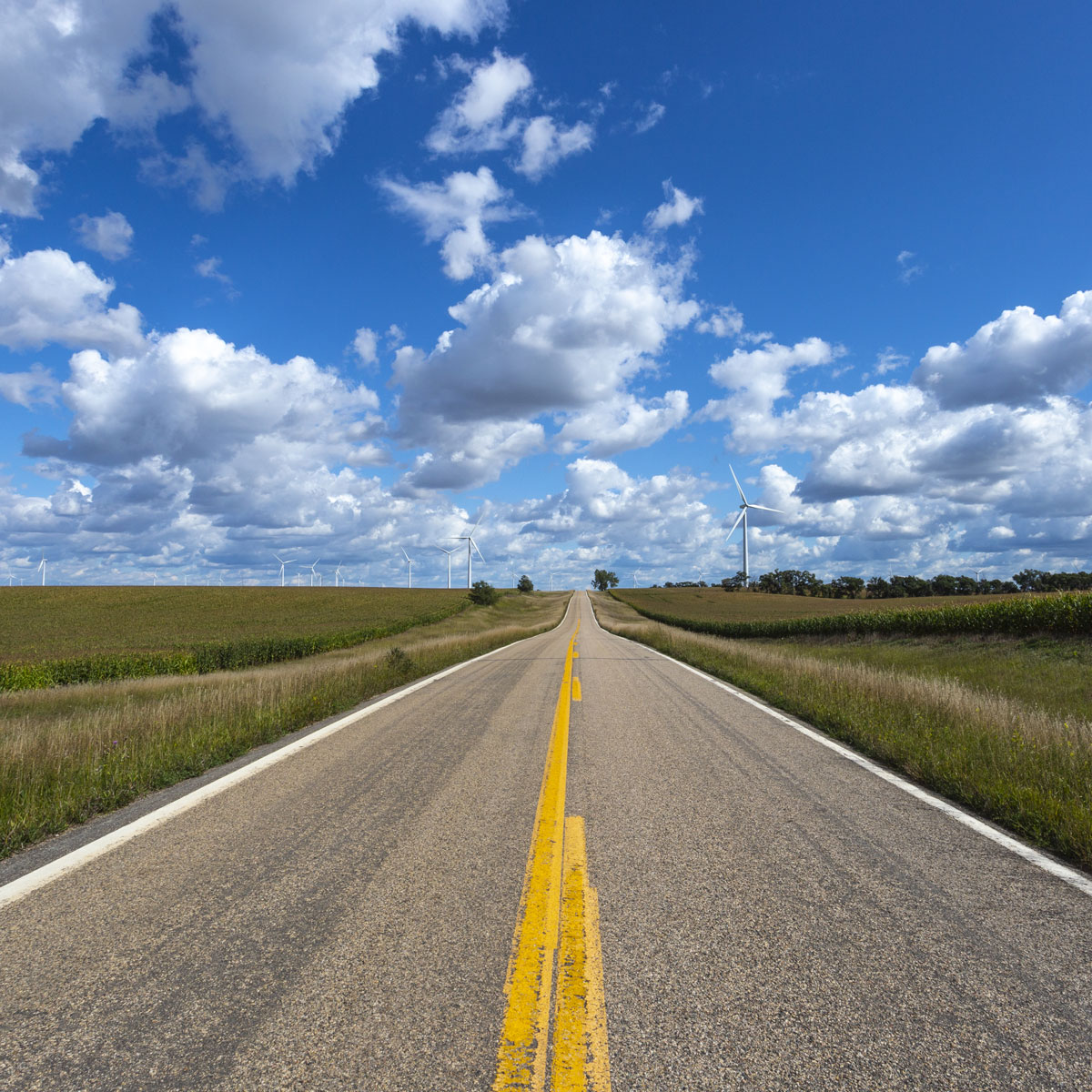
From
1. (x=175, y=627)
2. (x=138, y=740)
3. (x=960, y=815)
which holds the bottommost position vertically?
(x=175, y=627)

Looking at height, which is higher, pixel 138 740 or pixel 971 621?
pixel 971 621

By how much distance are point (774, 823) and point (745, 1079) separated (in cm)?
283

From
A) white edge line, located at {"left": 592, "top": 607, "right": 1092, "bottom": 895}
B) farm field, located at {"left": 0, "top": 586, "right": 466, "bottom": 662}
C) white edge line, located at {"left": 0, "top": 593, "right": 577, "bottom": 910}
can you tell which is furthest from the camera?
farm field, located at {"left": 0, "top": 586, "right": 466, "bottom": 662}

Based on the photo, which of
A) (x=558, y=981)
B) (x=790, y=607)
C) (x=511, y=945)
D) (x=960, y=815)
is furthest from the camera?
(x=790, y=607)

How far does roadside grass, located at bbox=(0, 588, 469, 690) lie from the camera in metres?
22.8

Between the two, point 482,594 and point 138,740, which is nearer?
point 138,740

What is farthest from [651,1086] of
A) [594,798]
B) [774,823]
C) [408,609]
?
[408,609]

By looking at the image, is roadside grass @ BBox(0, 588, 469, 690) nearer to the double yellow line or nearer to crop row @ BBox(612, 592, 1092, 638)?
the double yellow line

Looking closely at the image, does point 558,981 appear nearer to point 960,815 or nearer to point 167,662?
point 960,815

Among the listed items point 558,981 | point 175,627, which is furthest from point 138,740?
point 175,627

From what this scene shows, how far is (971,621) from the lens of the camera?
2100 centimetres

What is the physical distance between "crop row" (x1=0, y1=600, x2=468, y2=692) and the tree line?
5538 centimetres

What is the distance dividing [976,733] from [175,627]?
49.2 meters

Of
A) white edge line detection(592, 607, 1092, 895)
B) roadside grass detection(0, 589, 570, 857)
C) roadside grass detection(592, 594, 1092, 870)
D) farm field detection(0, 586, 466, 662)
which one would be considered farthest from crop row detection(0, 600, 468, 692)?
white edge line detection(592, 607, 1092, 895)
